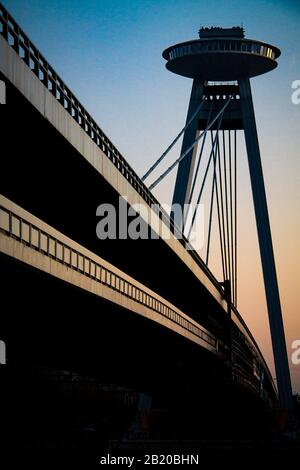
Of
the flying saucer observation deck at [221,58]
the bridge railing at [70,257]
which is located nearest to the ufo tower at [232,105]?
the flying saucer observation deck at [221,58]

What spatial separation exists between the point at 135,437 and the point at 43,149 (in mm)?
35620

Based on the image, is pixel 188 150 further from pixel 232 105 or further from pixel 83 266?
pixel 83 266

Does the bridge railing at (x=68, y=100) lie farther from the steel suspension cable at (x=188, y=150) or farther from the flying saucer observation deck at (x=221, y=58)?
the flying saucer observation deck at (x=221, y=58)

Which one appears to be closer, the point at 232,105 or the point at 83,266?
the point at 83,266

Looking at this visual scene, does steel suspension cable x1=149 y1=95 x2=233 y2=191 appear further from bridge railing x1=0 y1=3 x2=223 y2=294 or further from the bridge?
bridge railing x1=0 y1=3 x2=223 y2=294

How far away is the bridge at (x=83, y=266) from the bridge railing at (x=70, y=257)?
0.08 feet

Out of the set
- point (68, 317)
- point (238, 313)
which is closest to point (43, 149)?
point (68, 317)

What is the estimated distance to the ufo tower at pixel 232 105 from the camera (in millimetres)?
68438

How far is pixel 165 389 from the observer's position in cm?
6512

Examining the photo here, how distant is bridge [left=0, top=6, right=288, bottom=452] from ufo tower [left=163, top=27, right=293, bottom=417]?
10.9 ft

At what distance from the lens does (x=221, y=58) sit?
78.6 meters

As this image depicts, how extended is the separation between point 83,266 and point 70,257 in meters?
1.69

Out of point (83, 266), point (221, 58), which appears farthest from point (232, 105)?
point (83, 266)
